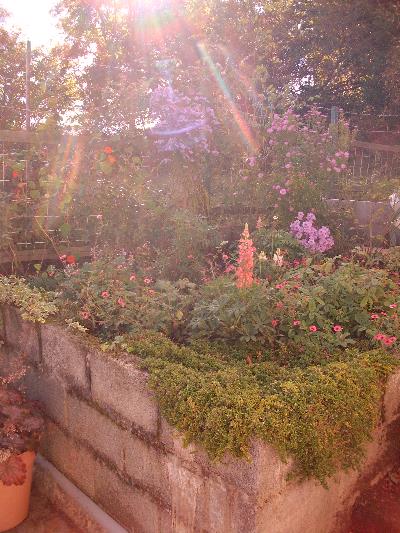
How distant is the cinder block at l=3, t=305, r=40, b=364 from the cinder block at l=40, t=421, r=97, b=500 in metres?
0.44

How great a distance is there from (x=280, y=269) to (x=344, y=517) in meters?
1.61

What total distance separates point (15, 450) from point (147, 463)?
0.75m

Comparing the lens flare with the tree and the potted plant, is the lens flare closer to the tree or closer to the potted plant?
the tree

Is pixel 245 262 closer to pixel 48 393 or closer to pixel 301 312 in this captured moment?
pixel 301 312

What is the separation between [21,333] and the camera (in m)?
→ 3.13

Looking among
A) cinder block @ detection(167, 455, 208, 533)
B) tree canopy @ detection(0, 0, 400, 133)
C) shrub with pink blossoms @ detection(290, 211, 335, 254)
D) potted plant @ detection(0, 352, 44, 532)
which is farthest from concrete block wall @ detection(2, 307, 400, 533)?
tree canopy @ detection(0, 0, 400, 133)

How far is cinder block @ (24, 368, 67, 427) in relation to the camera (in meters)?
2.82

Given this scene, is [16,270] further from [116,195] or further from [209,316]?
[209,316]

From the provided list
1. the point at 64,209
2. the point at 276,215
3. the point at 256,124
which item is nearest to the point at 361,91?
the point at 256,124

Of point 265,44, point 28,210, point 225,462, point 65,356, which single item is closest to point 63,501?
point 65,356

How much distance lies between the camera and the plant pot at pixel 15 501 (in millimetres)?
2621

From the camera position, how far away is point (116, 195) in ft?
14.2

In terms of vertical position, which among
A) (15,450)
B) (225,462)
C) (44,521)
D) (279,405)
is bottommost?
(44,521)

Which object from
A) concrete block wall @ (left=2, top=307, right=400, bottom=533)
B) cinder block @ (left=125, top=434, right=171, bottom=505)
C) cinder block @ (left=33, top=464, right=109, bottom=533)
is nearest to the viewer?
concrete block wall @ (left=2, top=307, right=400, bottom=533)
